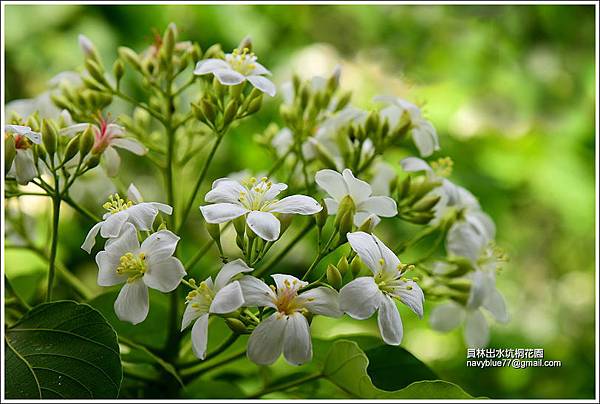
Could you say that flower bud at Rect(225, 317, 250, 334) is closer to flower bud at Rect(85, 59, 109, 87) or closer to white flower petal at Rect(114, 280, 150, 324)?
white flower petal at Rect(114, 280, 150, 324)

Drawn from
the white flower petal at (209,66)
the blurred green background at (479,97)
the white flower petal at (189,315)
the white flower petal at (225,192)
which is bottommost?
the blurred green background at (479,97)

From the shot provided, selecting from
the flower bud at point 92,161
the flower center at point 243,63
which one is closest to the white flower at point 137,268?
the flower bud at point 92,161

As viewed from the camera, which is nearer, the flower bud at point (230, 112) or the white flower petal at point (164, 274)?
the white flower petal at point (164, 274)

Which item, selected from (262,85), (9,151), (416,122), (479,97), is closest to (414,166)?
(416,122)

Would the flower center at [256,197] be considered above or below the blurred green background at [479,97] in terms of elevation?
above

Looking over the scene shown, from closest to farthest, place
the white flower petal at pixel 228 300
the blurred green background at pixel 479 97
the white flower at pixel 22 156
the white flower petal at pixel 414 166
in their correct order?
the white flower petal at pixel 228 300 → the white flower at pixel 22 156 → the white flower petal at pixel 414 166 → the blurred green background at pixel 479 97

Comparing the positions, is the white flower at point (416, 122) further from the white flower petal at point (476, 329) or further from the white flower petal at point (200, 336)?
the white flower petal at point (200, 336)

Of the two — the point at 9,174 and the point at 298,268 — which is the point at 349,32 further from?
the point at 9,174

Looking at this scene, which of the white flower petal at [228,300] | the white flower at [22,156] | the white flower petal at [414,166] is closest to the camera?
A: the white flower petal at [228,300]
